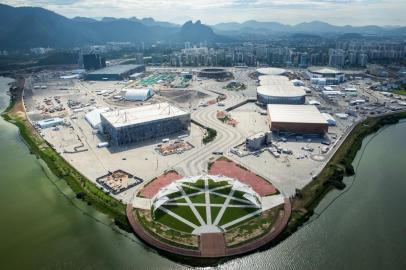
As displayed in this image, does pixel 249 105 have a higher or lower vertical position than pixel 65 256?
higher

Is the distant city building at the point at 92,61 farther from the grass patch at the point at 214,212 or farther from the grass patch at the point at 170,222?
the grass patch at the point at 214,212

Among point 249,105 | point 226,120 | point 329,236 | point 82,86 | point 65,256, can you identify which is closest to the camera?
point 65,256

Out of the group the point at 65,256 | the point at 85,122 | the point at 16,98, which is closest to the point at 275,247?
the point at 65,256

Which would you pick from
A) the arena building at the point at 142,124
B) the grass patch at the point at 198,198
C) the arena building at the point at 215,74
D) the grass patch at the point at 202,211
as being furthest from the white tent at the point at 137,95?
the grass patch at the point at 202,211

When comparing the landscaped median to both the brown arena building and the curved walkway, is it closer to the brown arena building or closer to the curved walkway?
the curved walkway

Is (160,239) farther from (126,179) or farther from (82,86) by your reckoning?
(82,86)

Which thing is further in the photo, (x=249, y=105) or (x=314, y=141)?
(x=249, y=105)

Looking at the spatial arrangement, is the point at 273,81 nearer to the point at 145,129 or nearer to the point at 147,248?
the point at 145,129
